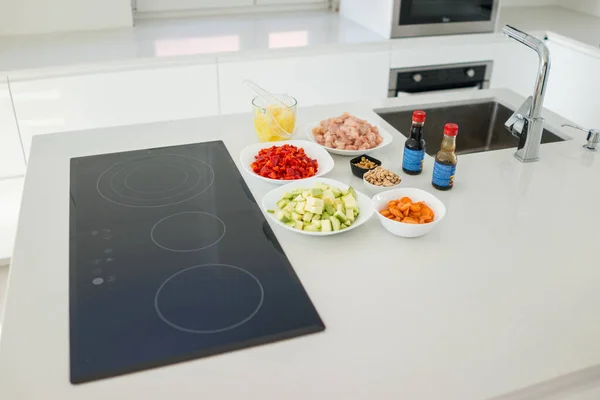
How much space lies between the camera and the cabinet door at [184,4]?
2906 millimetres

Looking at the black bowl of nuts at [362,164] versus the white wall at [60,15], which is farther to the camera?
the white wall at [60,15]

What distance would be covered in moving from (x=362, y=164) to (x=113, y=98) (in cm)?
132

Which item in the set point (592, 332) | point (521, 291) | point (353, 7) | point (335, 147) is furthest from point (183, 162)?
point (353, 7)

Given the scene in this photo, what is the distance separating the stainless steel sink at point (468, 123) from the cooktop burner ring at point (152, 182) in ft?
2.23

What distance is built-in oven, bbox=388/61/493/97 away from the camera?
2.66m

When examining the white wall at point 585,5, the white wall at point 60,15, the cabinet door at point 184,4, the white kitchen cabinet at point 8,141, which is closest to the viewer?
the white kitchen cabinet at point 8,141

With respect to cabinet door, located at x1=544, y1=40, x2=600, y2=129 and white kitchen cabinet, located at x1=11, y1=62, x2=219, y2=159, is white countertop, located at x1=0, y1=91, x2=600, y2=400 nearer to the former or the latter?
white kitchen cabinet, located at x1=11, y1=62, x2=219, y2=159

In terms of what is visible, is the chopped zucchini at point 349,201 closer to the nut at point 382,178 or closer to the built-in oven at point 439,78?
the nut at point 382,178

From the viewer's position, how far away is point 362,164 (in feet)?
4.57

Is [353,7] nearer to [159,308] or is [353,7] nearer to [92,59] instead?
[92,59]

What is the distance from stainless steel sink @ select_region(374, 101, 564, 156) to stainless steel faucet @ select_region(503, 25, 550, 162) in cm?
36

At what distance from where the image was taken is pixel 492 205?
50.1 inches

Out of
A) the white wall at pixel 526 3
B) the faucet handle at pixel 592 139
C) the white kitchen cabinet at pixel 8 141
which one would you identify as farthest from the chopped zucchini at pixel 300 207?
the white wall at pixel 526 3

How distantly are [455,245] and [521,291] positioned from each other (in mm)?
165
